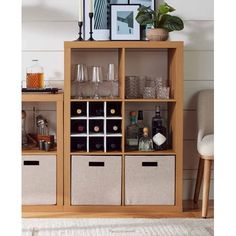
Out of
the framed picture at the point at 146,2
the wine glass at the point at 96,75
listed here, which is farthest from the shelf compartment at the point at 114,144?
the framed picture at the point at 146,2

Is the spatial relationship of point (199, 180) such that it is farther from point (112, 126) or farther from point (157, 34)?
point (157, 34)

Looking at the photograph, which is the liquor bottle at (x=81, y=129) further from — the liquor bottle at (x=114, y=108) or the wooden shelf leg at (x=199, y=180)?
the wooden shelf leg at (x=199, y=180)

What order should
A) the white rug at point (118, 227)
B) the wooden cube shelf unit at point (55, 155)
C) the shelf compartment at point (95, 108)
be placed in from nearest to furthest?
1. the white rug at point (118, 227)
2. the wooden cube shelf unit at point (55, 155)
3. the shelf compartment at point (95, 108)

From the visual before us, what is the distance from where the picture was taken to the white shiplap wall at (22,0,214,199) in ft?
13.4

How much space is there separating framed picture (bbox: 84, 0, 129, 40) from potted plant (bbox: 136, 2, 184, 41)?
296 mm

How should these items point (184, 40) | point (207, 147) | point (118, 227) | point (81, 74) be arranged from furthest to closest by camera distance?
point (184, 40) < point (81, 74) < point (207, 147) < point (118, 227)

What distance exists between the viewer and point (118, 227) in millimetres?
3318

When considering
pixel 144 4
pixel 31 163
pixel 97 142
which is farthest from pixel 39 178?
pixel 144 4

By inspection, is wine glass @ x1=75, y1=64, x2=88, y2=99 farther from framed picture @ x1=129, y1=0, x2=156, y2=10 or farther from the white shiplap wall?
framed picture @ x1=129, y1=0, x2=156, y2=10

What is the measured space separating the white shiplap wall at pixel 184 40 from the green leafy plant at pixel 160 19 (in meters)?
0.32

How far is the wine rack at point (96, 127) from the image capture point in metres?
3.79

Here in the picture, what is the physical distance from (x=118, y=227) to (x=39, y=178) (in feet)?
2.45

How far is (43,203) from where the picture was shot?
3.79 metres
